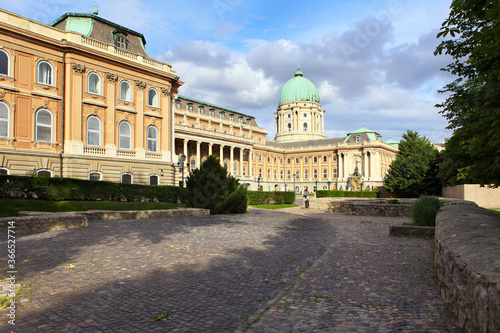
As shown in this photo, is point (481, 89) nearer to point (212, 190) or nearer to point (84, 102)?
point (212, 190)

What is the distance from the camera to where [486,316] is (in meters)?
3.16

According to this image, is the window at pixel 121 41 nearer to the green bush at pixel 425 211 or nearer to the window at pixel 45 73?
the window at pixel 45 73

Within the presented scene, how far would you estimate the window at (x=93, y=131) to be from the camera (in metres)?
30.5

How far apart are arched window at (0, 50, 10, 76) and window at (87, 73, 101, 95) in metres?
6.09

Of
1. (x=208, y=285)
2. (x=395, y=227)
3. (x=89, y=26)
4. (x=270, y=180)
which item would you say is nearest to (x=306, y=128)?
(x=270, y=180)

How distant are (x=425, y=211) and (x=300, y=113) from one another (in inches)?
4128

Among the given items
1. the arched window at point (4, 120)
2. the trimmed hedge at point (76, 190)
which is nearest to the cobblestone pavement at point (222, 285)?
the trimmed hedge at point (76, 190)

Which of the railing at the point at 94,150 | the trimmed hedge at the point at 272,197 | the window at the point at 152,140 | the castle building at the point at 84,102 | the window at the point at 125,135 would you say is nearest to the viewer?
the castle building at the point at 84,102

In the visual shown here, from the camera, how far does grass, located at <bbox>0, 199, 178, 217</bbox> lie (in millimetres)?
15685

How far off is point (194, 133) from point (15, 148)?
3855cm

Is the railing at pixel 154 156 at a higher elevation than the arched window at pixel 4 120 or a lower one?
lower

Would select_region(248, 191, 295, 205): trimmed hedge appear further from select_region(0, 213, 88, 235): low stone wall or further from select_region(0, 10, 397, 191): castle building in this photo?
select_region(0, 213, 88, 235): low stone wall

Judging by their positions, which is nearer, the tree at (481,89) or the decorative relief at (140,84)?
the tree at (481,89)

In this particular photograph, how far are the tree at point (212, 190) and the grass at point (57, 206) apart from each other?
2.04 m
